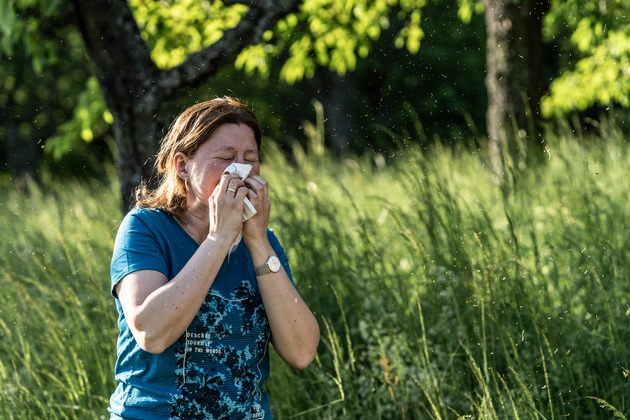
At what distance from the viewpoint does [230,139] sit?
275cm

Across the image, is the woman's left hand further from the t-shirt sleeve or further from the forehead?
the t-shirt sleeve

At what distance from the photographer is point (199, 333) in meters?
2.56

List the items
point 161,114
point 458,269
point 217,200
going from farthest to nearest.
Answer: point 161,114, point 458,269, point 217,200

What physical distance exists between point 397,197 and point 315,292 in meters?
3.62

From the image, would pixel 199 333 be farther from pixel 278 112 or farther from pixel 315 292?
pixel 278 112

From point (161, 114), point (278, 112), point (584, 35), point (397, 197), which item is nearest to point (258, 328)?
point (161, 114)

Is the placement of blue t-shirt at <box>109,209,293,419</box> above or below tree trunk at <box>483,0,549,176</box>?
below

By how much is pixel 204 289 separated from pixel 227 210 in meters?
0.25

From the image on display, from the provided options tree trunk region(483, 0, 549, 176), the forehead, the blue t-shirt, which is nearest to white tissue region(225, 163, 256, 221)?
the forehead

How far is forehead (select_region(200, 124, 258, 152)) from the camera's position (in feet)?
8.96

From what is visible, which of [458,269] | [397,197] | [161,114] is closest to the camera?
[458,269]

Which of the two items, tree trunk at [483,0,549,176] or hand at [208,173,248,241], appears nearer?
hand at [208,173,248,241]

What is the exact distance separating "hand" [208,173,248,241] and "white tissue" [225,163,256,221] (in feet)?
0.12

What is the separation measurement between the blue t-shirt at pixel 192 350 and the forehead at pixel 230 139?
11.2 inches
